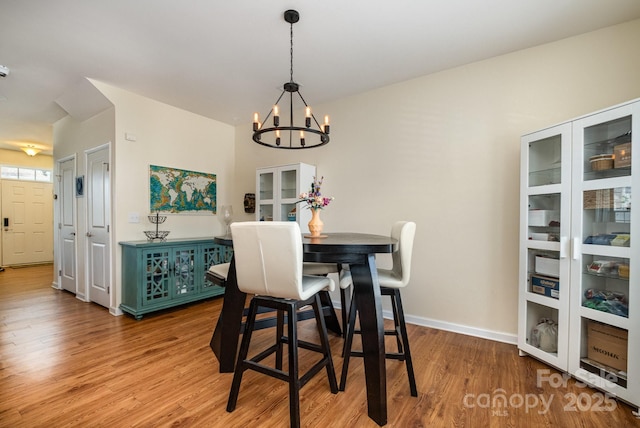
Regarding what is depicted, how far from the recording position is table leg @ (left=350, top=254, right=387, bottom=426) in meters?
1.58

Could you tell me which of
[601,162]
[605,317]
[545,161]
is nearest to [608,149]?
[601,162]

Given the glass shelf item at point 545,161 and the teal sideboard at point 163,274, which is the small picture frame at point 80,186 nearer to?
the teal sideboard at point 163,274

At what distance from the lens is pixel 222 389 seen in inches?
74.0

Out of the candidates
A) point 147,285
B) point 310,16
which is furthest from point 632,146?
point 147,285

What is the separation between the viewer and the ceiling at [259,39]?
2023 mm

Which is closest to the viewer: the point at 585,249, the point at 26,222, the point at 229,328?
the point at 585,249

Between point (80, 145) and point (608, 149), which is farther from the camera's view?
point (80, 145)

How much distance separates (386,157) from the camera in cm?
323

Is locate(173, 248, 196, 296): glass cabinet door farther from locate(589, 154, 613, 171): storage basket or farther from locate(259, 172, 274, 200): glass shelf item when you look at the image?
locate(589, 154, 613, 171): storage basket

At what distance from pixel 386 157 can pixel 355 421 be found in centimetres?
249

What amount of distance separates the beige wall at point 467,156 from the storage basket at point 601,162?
59 cm

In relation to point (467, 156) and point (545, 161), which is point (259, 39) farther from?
point (545, 161)

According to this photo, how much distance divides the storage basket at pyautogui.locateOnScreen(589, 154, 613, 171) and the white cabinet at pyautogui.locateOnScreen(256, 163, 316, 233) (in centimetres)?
260

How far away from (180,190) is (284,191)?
149cm
